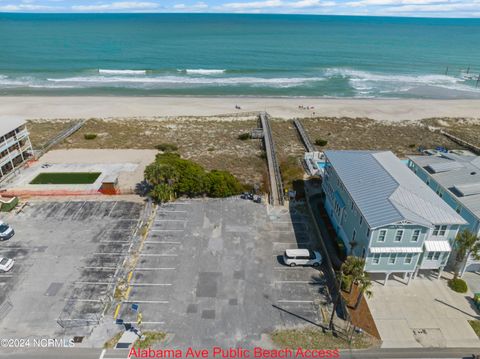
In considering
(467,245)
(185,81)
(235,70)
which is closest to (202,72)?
(235,70)

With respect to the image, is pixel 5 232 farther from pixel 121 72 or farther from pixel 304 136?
pixel 121 72

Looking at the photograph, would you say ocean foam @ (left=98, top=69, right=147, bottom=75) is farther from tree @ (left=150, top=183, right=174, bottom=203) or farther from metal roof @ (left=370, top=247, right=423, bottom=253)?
metal roof @ (left=370, top=247, right=423, bottom=253)

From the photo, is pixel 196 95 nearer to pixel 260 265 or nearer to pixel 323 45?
pixel 260 265

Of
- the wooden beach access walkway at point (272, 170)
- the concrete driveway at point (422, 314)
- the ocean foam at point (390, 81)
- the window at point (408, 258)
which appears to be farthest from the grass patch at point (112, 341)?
the ocean foam at point (390, 81)

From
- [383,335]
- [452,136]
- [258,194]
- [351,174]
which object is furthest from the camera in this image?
[452,136]

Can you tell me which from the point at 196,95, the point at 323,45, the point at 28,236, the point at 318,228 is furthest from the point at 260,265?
the point at 323,45

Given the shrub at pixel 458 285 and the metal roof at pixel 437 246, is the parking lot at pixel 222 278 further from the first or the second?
the shrub at pixel 458 285
